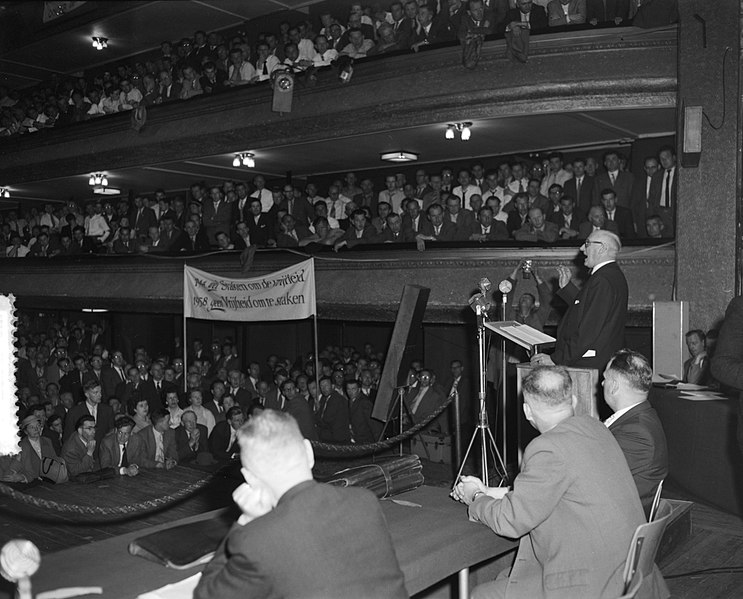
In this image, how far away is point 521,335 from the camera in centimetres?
527

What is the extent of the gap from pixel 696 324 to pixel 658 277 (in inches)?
32.6

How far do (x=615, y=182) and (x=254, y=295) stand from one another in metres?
5.22

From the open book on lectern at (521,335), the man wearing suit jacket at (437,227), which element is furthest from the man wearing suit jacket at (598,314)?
the man wearing suit jacket at (437,227)

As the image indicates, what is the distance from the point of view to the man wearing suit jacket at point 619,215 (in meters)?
9.70

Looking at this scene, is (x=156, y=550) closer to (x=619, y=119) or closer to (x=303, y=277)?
(x=303, y=277)

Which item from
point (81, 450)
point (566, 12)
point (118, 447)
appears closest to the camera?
point (81, 450)

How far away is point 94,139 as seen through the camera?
15.2 metres

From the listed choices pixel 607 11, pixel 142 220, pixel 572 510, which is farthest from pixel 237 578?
pixel 142 220

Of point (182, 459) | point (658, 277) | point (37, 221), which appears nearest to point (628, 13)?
point (658, 277)

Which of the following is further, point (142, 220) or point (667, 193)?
point (142, 220)

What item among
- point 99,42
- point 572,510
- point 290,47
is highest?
point 99,42

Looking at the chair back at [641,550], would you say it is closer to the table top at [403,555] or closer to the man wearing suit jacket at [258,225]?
the table top at [403,555]

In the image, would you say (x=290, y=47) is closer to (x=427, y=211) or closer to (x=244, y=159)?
(x=244, y=159)

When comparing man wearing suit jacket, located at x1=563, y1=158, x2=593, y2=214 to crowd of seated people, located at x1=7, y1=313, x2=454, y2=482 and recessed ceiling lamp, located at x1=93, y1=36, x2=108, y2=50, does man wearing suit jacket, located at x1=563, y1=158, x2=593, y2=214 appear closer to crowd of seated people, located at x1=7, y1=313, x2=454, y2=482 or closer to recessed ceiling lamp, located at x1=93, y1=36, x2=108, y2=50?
crowd of seated people, located at x1=7, y1=313, x2=454, y2=482
